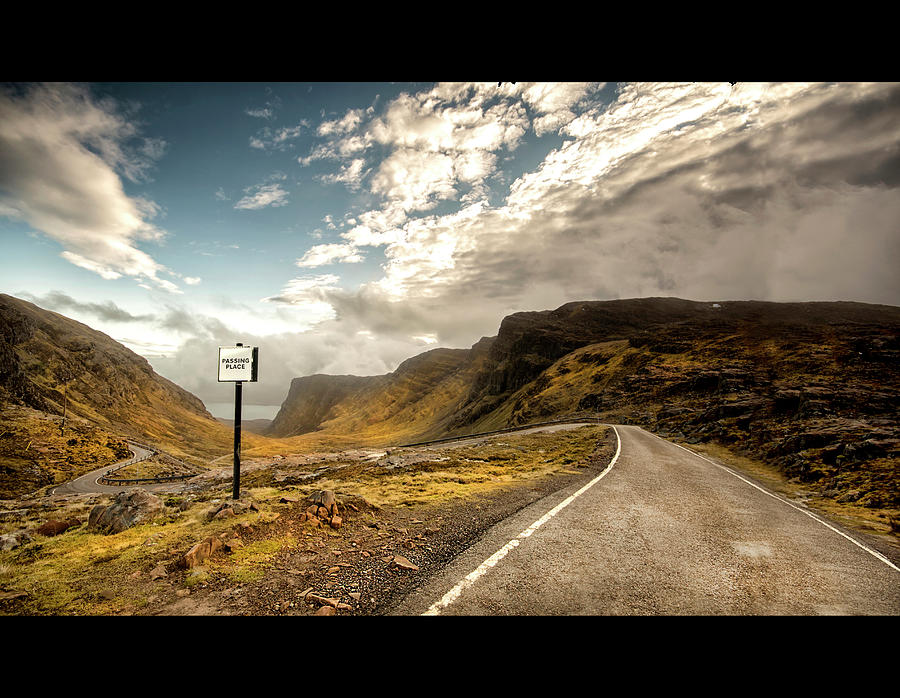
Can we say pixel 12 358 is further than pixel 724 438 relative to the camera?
Yes

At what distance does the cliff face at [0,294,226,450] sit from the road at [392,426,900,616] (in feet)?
402

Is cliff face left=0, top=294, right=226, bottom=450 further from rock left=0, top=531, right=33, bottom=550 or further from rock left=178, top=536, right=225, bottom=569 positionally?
rock left=178, top=536, right=225, bottom=569

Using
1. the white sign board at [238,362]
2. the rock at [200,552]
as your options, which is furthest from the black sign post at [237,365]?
the rock at [200,552]

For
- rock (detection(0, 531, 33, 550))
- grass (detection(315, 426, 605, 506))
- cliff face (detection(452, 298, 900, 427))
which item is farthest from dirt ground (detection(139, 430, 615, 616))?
cliff face (detection(452, 298, 900, 427))

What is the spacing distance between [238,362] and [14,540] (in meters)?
4.69

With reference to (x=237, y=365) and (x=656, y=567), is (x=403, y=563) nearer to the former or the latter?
(x=656, y=567)

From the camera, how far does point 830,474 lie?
16953 millimetres

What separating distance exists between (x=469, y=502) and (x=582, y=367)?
289 ft

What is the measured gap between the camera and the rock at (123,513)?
6988 mm

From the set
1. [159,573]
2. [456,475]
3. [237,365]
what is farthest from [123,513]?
[456,475]
